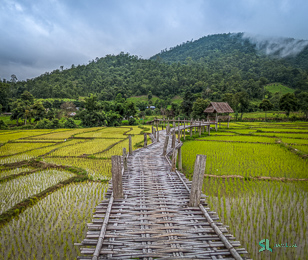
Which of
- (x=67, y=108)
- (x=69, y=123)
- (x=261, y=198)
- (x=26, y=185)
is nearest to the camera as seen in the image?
(x=261, y=198)

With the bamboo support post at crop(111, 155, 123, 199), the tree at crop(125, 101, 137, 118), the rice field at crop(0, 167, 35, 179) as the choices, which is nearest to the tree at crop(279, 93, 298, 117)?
the tree at crop(125, 101, 137, 118)

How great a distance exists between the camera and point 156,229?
133 inches

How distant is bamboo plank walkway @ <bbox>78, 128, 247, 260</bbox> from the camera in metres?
2.82

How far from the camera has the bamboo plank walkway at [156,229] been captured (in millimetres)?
2824

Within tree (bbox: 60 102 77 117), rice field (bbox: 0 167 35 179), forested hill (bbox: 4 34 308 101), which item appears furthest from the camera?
forested hill (bbox: 4 34 308 101)

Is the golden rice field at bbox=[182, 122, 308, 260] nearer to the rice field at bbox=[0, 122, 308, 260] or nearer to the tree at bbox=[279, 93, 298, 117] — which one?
the rice field at bbox=[0, 122, 308, 260]

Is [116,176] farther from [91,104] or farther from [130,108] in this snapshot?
[130,108]

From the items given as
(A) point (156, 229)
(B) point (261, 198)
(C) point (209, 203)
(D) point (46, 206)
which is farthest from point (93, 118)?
(A) point (156, 229)

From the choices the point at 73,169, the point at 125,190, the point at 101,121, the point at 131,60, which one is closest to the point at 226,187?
the point at 125,190

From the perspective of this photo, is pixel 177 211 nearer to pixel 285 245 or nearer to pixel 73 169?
pixel 285 245

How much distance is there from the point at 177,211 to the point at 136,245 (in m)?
1.28

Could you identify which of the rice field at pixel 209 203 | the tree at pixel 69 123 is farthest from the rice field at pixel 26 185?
the tree at pixel 69 123

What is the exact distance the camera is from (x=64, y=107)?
129ft

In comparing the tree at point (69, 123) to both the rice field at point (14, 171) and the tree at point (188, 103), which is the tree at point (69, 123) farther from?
the tree at point (188, 103)
